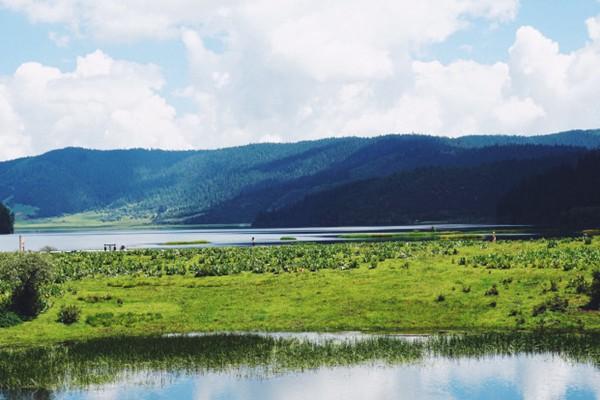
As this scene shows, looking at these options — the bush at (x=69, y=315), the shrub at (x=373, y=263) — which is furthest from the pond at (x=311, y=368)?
the shrub at (x=373, y=263)

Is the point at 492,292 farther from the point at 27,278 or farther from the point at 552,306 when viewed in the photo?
the point at 27,278

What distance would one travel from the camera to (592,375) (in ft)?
120

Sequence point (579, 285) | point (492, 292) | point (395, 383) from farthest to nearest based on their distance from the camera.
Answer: point (492, 292) → point (579, 285) → point (395, 383)

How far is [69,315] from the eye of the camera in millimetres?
53875

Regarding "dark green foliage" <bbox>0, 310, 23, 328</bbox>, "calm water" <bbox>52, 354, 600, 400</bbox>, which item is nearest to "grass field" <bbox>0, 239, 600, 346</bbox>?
"dark green foliage" <bbox>0, 310, 23, 328</bbox>

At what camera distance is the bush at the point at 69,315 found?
176 feet

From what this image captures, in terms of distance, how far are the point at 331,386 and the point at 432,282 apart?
26.9m

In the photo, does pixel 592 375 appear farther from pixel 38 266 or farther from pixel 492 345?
pixel 38 266

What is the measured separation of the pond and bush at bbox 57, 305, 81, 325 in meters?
5.41

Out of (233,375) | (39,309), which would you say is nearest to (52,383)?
(233,375)

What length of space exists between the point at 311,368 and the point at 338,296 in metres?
19.3

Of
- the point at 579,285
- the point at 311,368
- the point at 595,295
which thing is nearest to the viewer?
the point at 311,368

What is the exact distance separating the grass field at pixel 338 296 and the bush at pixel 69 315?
62 cm

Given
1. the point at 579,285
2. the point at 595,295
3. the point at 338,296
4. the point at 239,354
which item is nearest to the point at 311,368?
the point at 239,354
